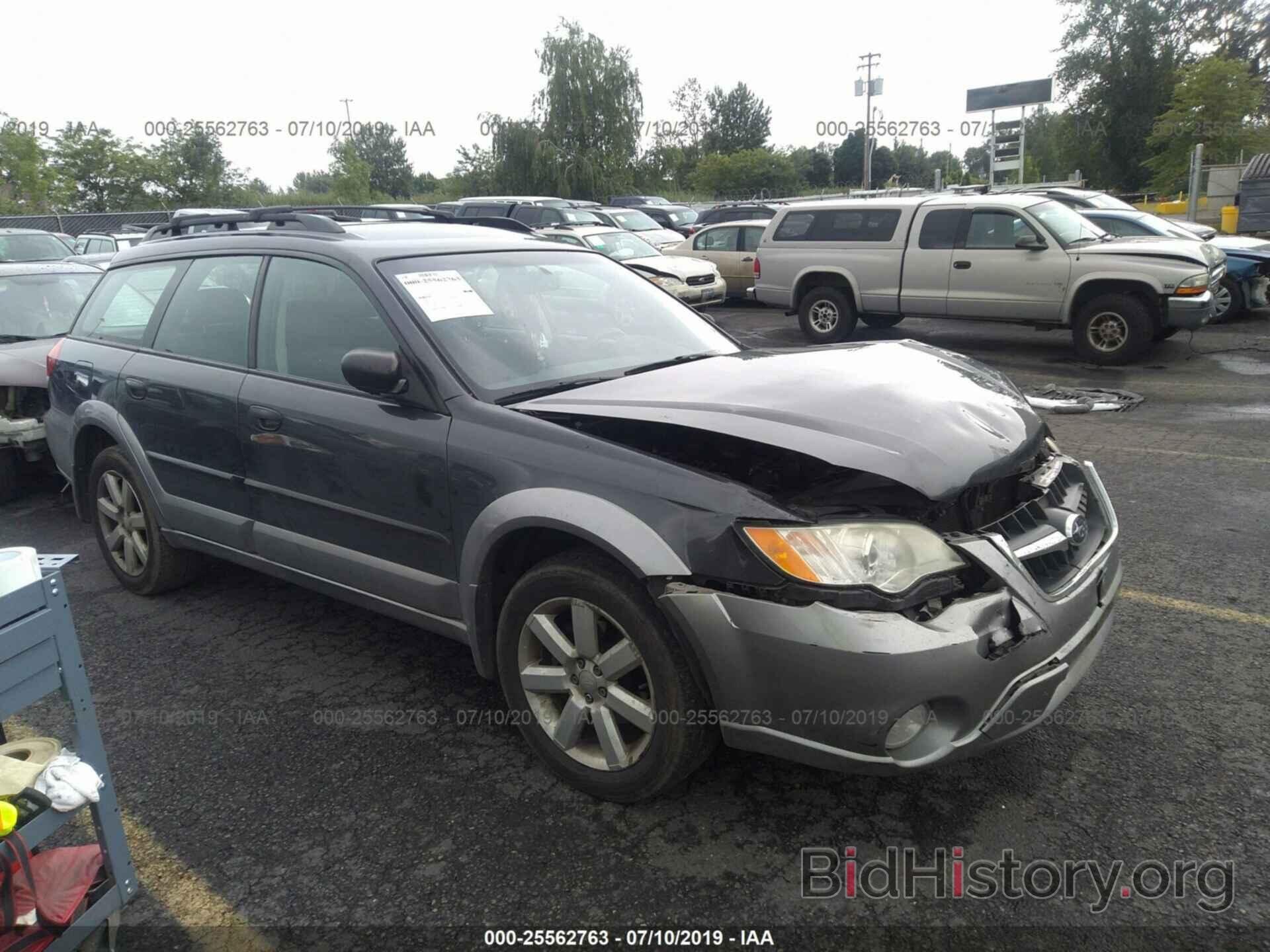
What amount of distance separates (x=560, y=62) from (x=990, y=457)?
160ft

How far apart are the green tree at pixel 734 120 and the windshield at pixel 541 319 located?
91.3 meters

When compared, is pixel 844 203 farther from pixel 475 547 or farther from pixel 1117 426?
pixel 475 547

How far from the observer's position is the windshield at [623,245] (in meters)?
15.3

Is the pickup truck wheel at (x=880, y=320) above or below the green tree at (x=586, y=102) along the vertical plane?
below

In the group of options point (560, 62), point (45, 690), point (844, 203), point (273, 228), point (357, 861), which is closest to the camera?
point (45, 690)

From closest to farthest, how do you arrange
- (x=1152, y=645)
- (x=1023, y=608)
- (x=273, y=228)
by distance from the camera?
(x=1023, y=608), (x=1152, y=645), (x=273, y=228)

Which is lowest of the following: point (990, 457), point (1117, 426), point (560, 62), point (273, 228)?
point (1117, 426)

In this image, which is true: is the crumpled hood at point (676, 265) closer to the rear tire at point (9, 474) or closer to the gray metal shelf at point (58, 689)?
the rear tire at point (9, 474)

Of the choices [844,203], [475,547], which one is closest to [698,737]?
[475,547]

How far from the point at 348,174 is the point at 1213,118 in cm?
3357

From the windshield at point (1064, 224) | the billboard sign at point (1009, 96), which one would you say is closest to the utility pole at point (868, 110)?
the billboard sign at point (1009, 96)

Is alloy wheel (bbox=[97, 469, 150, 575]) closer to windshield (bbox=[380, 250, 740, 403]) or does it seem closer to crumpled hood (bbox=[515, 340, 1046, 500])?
windshield (bbox=[380, 250, 740, 403])

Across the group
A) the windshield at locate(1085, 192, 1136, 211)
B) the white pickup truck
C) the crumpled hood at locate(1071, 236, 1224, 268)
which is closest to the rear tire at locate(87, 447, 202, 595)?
the white pickup truck

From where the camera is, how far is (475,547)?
2.98m
